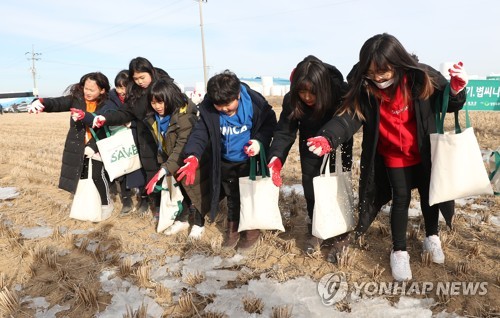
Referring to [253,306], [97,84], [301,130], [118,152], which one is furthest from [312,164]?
[97,84]

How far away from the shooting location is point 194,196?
10.8 feet

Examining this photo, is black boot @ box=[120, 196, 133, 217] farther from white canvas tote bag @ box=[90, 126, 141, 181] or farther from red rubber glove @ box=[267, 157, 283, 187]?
red rubber glove @ box=[267, 157, 283, 187]

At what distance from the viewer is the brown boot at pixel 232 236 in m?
3.14

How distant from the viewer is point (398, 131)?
7.67 feet

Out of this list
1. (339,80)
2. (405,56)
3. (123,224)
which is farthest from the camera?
(123,224)

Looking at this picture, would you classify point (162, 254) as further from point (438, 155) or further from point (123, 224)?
point (438, 155)

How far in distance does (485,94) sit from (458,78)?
6.47 metres

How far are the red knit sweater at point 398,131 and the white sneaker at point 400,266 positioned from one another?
0.61 meters

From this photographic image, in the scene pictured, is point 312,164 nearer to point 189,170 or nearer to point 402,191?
point 402,191

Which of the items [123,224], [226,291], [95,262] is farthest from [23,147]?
[226,291]

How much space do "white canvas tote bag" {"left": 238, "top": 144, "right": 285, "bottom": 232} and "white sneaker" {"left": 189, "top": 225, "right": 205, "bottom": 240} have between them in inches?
27.0

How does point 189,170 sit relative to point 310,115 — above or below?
below

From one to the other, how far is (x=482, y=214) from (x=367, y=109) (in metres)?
1.89

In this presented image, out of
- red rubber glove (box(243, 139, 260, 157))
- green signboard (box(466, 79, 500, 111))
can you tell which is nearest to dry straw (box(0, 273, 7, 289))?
red rubber glove (box(243, 139, 260, 157))
